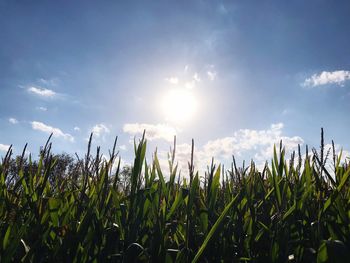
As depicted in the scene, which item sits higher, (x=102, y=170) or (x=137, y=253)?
(x=102, y=170)

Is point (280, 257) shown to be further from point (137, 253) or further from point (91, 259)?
point (91, 259)

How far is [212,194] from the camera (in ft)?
7.99

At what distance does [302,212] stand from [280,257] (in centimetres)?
45

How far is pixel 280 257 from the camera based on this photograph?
205 cm

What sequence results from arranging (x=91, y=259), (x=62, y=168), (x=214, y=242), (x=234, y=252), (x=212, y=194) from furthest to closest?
(x=62, y=168), (x=212, y=194), (x=234, y=252), (x=214, y=242), (x=91, y=259)

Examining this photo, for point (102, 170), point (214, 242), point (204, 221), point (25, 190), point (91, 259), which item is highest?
point (102, 170)

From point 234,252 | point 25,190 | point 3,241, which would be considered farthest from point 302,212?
point 25,190

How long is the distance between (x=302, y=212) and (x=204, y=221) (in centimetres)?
81

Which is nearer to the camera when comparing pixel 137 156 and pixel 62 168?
pixel 137 156

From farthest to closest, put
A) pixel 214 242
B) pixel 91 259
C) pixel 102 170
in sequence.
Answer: pixel 102 170 < pixel 214 242 < pixel 91 259

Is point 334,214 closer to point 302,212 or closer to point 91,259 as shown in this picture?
point 302,212

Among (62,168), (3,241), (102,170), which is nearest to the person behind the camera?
(3,241)

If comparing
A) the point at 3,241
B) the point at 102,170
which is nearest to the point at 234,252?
the point at 102,170

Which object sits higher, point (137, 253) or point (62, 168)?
point (62, 168)
